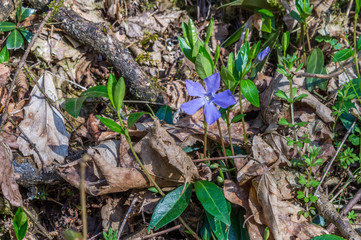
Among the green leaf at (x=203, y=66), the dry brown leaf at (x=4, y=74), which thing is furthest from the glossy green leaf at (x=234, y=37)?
the dry brown leaf at (x=4, y=74)

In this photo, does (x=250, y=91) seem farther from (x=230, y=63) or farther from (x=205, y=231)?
(x=205, y=231)

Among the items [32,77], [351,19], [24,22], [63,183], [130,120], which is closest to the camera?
[130,120]

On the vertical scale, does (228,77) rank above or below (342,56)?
above

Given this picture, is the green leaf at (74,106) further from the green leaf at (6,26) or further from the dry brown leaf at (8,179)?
the green leaf at (6,26)

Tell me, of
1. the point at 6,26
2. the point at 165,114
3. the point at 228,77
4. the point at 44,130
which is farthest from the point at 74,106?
the point at 228,77

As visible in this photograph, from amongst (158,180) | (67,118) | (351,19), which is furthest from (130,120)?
(351,19)

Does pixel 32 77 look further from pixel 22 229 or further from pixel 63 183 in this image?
pixel 22 229
